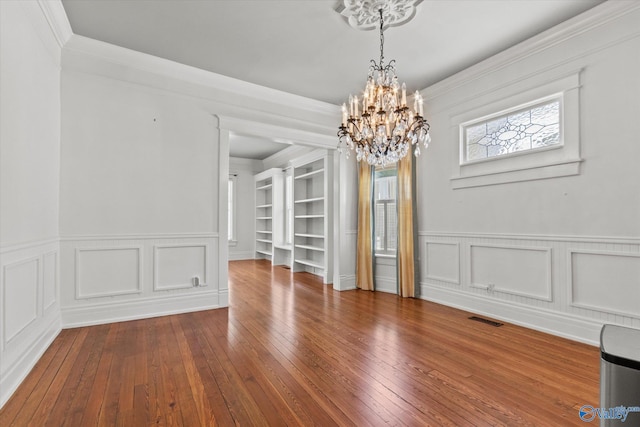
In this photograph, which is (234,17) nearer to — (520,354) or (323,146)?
(323,146)

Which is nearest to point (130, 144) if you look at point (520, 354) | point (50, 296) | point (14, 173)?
point (14, 173)

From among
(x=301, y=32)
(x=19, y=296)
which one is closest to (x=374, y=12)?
(x=301, y=32)

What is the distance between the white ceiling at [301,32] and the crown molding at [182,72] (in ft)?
0.34

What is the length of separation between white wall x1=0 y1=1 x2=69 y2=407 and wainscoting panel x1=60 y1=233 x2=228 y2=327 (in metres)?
0.19

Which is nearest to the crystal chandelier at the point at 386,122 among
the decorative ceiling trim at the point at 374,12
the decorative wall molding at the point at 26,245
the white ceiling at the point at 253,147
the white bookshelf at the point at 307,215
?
the decorative ceiling trim at the point at 374,12

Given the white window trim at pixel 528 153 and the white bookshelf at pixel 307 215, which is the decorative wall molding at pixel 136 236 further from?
the white window trim at pixel 528 153

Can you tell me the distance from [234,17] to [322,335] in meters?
3.17

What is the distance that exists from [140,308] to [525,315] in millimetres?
4335

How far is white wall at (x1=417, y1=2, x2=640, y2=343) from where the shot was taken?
2.81 metres

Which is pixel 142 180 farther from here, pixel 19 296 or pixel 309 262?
pixel 309 262

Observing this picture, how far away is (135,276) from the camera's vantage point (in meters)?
3.70

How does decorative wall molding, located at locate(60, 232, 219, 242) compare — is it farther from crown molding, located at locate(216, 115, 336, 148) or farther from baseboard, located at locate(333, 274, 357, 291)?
baseboard, located at locate(333, 274, 357, 291)

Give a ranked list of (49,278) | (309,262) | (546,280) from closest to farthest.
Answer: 1. (49,278)
2. (546,280)
3. (309,262)

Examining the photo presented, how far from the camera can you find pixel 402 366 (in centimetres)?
249
